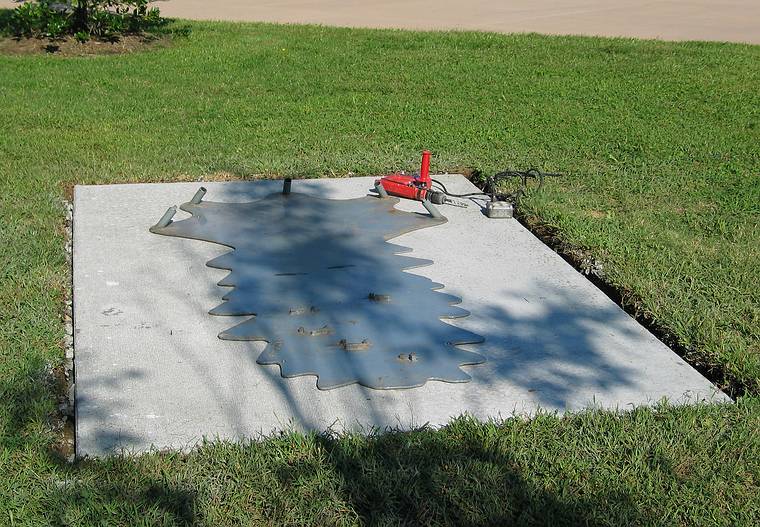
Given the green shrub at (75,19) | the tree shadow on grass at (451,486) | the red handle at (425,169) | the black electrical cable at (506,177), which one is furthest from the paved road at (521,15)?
the tree shadow on grass at (451,486)

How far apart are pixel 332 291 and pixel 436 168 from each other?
2466 mm

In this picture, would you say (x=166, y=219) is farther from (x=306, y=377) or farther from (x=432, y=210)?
(x=306, y=377)

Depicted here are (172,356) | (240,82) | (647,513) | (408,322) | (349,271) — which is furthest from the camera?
(240,82)

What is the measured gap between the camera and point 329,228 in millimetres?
5309

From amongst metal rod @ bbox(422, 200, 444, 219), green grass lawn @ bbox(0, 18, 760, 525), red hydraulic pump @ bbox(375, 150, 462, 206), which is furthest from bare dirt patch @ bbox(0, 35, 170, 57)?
metal rod @ bbox(422, 200, 444, 219)

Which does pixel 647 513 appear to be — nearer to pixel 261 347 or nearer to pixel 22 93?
pixel 261 347

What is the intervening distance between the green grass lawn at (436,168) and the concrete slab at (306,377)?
0.50ft

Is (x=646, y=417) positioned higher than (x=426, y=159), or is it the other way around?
(x=426, y=159)

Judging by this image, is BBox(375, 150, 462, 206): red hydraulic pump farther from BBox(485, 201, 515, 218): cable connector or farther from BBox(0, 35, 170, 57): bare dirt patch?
BBox(0, 35, 170, 57): bare dirt patch

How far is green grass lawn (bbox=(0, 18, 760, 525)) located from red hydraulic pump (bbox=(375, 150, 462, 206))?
2.07 feet

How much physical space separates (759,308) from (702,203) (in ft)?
6.07

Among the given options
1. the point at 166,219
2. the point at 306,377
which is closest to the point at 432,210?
the point at 166,219

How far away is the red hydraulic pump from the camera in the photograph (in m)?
5.82

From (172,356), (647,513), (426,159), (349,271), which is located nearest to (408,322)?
(349,271)
